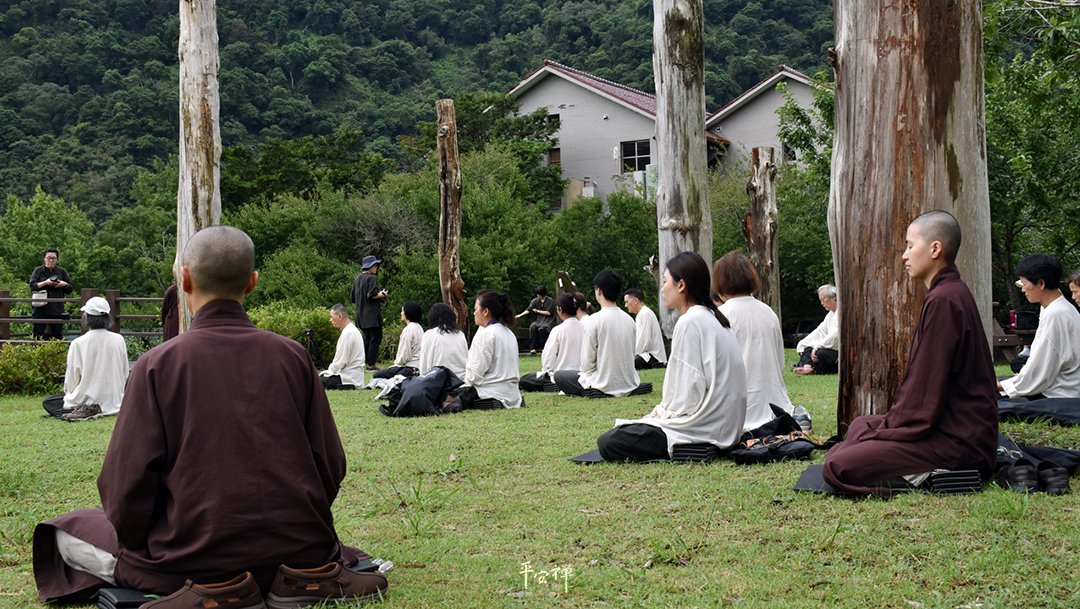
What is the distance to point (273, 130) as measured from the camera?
3847cm

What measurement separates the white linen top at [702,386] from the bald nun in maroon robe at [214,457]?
325cm

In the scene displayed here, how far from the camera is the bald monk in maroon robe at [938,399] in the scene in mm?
4656

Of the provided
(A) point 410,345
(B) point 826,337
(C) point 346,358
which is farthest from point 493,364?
(B) point 826,337

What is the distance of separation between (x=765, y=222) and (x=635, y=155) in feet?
67.0

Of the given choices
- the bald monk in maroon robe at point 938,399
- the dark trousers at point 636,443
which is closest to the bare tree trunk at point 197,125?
the dark trousers at point 636,443

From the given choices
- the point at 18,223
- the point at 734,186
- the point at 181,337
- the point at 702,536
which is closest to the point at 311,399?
the point at 181,337

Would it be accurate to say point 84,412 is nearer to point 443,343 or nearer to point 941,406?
point 443,343

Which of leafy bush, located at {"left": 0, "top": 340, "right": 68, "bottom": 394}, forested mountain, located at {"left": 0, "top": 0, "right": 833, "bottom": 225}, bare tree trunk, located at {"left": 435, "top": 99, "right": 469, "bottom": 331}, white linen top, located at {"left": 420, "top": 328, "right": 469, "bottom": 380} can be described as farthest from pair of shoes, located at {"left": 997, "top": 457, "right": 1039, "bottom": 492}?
forested mountain, located at {"left": 0, "top": 0, "right": 833, "bottom": 225}

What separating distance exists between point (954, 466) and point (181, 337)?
12.6 feet

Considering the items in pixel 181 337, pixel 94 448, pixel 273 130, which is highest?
pixel 273 130

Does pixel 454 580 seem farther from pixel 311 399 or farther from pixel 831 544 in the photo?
pixel 831 544

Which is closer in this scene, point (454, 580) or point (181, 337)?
point (181, 337)

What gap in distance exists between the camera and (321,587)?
3.31 metres

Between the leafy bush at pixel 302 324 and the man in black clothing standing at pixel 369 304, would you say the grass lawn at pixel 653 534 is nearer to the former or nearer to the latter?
the leafy bush at pixel 302 324
